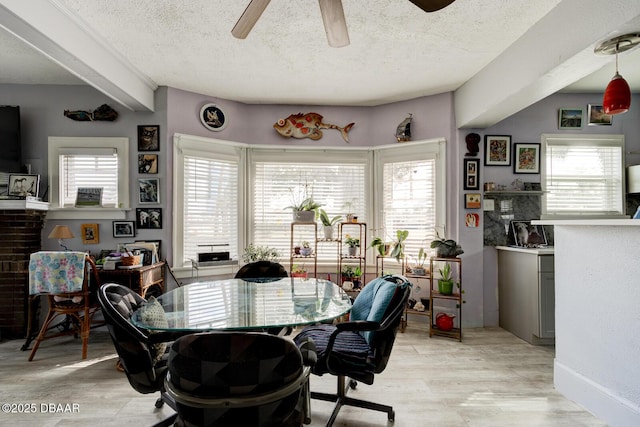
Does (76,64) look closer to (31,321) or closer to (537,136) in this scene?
(31,321)

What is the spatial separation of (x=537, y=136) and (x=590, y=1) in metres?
2.32

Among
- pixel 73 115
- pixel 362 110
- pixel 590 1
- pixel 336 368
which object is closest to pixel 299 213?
pixel 362 110

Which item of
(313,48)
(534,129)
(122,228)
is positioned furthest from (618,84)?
(122,228)

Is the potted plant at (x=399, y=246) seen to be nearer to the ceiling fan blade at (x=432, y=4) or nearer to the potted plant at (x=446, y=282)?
the potted plant at (x=446, y=282)

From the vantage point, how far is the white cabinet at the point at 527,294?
335 centimetres

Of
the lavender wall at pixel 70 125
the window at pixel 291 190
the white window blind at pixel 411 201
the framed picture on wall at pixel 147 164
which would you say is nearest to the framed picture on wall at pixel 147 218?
the lavender wall at pixel 70 125

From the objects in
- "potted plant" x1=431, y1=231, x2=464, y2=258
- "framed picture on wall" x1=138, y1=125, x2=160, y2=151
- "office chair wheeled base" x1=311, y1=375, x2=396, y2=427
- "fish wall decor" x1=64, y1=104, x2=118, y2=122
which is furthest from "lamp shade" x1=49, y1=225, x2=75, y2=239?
"potted plant" x1=431, y1=231, x2=464, y2=258

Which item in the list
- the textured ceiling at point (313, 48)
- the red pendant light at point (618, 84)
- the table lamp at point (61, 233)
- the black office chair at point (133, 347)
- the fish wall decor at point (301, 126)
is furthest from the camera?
the fish wall decor at point (301, 126)

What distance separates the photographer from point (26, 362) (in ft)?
9.77

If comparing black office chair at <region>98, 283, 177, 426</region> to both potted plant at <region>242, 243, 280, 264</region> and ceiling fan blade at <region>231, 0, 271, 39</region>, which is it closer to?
ceiling fan blade at <region>231, 0, 271, 39</region>

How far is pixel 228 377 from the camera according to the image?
3.84ft

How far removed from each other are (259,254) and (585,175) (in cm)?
413

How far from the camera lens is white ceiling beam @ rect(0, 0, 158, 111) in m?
2.13

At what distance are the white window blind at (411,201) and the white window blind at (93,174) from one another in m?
3.29
